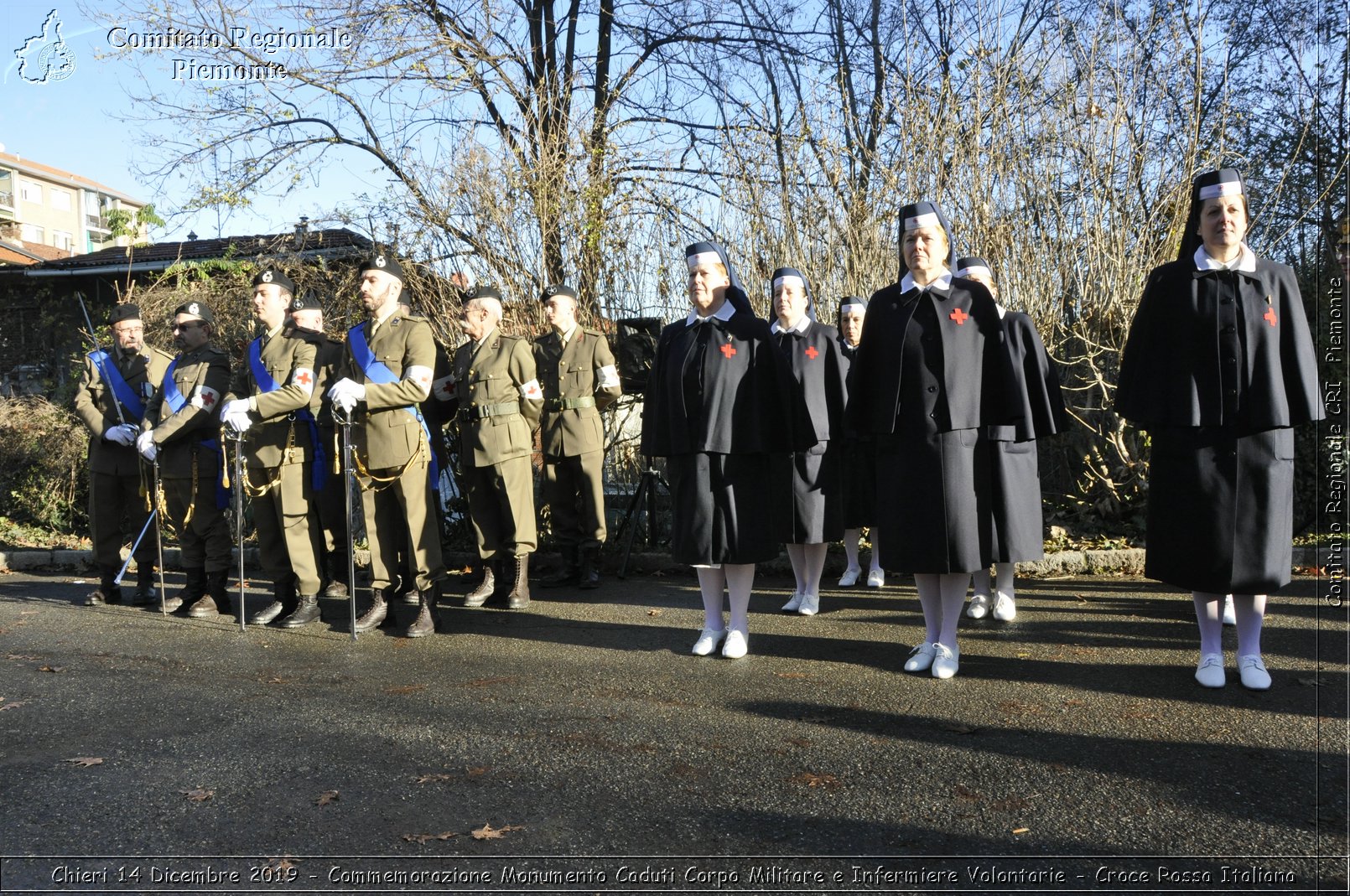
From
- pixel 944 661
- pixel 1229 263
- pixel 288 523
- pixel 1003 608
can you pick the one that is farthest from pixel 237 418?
pixel 1229 263

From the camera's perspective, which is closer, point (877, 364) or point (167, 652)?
point (877, 364)

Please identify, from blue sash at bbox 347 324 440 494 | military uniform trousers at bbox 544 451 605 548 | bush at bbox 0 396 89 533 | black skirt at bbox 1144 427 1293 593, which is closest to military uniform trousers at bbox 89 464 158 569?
blue sash at bbox 347 324 440 494

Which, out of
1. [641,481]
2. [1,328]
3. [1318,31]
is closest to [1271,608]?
[641,481]

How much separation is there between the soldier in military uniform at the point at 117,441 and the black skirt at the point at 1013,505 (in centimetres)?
594

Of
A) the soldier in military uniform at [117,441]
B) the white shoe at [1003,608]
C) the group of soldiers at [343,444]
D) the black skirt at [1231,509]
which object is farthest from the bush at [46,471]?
the black skirt at [1231,509]

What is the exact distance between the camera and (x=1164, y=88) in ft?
30.2

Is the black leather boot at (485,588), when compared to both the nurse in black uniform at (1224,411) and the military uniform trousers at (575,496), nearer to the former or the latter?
the military uniform trousers at (575,496)

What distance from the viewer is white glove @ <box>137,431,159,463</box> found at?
291 inches

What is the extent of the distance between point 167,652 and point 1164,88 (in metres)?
8.72

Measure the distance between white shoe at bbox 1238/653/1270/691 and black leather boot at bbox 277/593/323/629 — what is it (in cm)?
540

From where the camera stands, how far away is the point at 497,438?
24.9 ft

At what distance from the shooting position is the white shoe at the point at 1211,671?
189 inches

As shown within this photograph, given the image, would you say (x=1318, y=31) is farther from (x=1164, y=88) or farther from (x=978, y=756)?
(x=978, y=756)

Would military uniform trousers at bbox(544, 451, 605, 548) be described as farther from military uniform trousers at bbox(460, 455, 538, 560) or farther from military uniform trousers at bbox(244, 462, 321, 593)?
military uniform trousers at bbox(244, 462, 321, 593)
